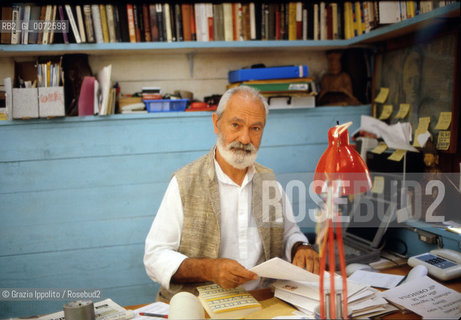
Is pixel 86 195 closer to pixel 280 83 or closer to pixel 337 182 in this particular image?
pixel 280 83

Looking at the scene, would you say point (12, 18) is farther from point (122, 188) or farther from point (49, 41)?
point (122, 188)

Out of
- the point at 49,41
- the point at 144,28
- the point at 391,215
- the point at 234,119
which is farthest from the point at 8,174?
the point at 391,215

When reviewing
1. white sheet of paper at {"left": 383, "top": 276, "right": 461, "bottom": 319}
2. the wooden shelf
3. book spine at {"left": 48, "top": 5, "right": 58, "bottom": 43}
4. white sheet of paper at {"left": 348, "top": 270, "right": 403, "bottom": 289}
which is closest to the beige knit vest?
white sheet of paper at {"left": 348, "top": 270, "right": 403, "bottom": 289}

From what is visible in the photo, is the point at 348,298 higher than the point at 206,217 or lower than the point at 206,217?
lower

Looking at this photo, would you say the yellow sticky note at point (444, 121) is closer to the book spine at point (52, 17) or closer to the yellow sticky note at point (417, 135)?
the yellow sticky note at point (417, 135)

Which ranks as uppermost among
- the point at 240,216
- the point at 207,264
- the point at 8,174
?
the point at 8,174

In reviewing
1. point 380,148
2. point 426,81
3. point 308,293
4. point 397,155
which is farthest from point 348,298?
point 426,81

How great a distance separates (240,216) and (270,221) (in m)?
0.16

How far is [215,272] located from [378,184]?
1245mm

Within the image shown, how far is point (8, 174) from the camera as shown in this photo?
2342mm

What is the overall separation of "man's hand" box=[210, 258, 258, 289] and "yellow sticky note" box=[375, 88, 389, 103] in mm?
1784

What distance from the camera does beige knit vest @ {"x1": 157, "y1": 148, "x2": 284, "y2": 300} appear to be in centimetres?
175

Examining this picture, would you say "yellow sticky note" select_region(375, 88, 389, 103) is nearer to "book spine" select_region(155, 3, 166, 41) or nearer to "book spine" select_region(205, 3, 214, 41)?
"book spine" select_region(205, 3, 214, 41)

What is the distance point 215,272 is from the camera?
1.48 meters
